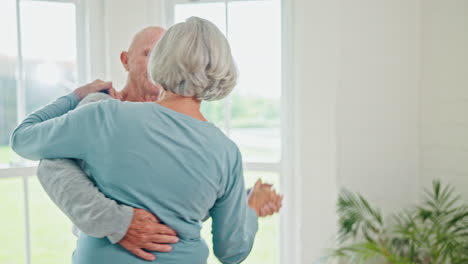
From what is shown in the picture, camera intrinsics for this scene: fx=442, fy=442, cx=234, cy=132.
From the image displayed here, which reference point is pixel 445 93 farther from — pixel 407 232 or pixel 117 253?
pixel 117 253

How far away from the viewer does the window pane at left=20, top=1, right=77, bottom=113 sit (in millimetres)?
2191

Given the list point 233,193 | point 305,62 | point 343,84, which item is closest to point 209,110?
point 305,62

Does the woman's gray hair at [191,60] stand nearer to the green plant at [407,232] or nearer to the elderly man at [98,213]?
the elderly man at [98,213]

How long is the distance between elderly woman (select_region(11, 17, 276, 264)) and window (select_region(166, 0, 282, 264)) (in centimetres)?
124

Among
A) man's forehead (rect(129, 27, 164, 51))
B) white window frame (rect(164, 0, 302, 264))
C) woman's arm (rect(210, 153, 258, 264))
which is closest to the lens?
woman's arm (rect(210, 153, 258, 264))

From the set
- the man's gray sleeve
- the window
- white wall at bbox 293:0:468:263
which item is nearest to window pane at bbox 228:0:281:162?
the window

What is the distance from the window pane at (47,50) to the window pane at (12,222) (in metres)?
0.39

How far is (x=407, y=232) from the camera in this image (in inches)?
86.9

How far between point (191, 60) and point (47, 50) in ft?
4.79

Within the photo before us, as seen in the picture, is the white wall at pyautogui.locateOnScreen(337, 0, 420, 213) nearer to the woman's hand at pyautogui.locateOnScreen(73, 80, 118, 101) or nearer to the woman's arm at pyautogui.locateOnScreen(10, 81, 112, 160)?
the woman's hand at pyautogui.locateOnScreen(73, 80, 118, 101)

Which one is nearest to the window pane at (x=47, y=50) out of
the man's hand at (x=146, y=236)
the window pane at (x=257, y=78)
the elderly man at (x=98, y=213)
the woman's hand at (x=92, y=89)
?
the window pane at (x=257, y=78)

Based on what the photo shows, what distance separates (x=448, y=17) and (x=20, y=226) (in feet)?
8.54

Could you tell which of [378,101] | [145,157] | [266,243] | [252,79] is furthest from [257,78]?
[145,157]

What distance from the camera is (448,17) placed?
2.56 m
